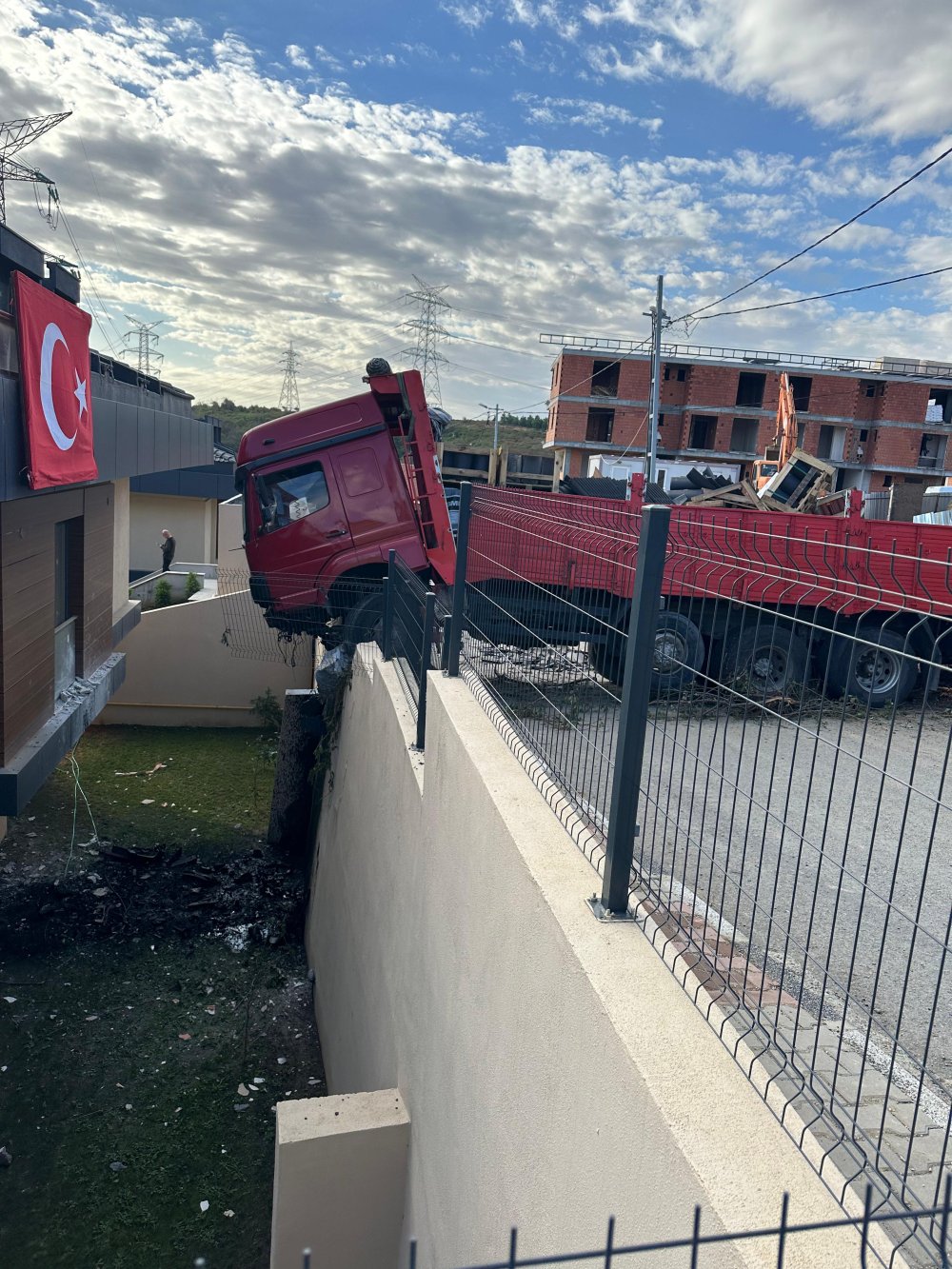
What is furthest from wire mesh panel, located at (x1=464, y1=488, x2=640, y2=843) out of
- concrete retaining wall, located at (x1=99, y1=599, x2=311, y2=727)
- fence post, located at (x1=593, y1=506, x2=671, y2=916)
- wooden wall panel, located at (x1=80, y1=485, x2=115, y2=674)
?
concrete retaining wall, located at (x1=99, y1=599, x2=311, y2=727)

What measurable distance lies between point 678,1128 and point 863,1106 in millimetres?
1260

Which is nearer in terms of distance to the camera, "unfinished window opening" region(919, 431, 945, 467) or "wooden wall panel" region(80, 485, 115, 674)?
"wooden wall panel" region(80, 485, 115, 674)

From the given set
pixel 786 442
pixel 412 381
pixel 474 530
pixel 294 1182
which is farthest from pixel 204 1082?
pixel 786 442

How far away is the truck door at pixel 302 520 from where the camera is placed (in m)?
11.0

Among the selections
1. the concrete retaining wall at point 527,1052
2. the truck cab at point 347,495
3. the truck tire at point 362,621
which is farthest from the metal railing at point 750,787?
the truck cab at point 347,495

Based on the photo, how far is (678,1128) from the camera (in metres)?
1.87

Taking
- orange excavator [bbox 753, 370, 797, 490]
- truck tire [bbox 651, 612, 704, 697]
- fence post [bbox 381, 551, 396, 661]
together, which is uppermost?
orange excavator [bbox 753, 370, 797, 490]

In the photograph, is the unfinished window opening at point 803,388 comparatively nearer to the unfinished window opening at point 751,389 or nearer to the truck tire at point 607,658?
the unfinished window opening at point 751,389

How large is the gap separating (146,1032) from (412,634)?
177 inches

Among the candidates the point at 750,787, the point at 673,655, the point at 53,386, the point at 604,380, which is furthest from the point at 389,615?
the point at 604,380

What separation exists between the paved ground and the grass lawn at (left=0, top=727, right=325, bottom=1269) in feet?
14.2

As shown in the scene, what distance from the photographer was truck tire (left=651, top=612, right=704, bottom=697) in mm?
2643

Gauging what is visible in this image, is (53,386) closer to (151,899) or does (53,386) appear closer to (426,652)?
(426,652)

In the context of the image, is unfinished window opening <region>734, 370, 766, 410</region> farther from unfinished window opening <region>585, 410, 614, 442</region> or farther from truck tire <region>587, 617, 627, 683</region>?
truck tire <region>587, 617, 627, 683</region>
